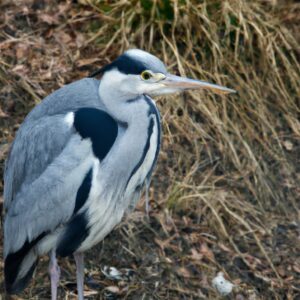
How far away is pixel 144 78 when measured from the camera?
295cm

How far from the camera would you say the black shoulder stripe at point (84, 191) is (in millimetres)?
2986

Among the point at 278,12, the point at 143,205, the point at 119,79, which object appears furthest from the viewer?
the point at 278,12

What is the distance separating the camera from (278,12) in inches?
193

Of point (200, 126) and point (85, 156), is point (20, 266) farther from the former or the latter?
point (200, 126)

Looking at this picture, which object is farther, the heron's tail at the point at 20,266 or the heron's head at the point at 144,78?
the heron's tail at the point at 20,266

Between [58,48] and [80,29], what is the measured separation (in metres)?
0.18

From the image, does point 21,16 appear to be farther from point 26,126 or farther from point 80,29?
point 26,126

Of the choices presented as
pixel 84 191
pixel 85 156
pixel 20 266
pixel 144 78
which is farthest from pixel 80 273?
pixel 144 78

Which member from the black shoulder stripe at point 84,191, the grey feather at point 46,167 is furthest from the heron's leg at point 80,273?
the black shoulder stripe at point 84,191

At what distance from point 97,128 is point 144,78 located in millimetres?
238

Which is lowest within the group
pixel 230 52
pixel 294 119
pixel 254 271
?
pixel 254 271

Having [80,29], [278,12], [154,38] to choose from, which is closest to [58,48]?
[80,29]

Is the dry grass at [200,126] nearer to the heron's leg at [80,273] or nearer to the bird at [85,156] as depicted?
the heron's leg at [80,273]

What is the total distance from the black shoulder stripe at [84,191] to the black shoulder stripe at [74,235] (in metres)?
0.04
